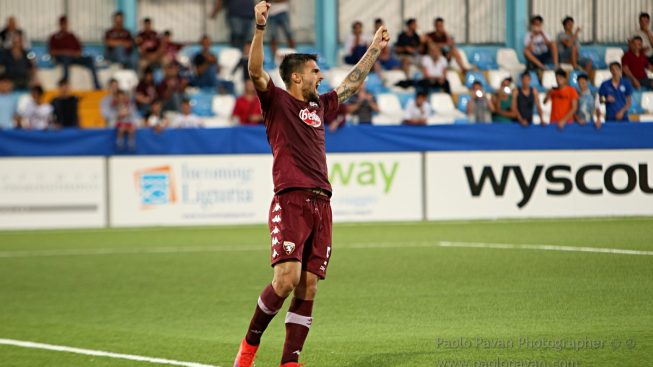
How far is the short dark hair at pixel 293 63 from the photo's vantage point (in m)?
7.58

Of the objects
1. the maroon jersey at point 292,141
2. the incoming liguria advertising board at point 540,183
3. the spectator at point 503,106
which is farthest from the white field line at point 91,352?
the spectator at point 503,106

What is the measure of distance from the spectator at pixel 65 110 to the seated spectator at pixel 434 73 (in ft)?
25.7

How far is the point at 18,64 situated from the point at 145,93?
11.7 ft

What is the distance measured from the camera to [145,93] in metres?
23.7

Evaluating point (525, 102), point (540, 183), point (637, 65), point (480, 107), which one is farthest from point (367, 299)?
point (637, 65)

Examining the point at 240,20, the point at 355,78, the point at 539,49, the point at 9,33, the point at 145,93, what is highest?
the point at 240,20

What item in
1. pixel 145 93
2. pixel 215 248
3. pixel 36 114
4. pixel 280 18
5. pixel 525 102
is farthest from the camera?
pixel 280 18

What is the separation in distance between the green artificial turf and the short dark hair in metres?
2.11

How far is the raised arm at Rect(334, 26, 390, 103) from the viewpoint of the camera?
830 cm

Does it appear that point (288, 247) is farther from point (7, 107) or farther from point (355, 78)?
point (7, 107)

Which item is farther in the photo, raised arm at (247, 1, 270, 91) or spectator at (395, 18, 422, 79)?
spectator at (395, 18, 422, 79)

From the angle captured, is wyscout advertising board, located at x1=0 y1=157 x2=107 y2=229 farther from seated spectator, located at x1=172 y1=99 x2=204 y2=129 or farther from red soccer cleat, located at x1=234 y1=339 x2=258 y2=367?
red soccer cleat, located at x1=234 y1=339 x2=258 y2=367

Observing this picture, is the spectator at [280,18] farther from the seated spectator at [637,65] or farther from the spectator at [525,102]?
the seated spectator at [637,65]

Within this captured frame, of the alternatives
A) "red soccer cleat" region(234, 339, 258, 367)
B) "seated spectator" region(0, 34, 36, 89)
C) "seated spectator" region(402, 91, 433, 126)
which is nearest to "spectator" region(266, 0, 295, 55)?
"seated spectator" region(402, 91, 433, 126)
